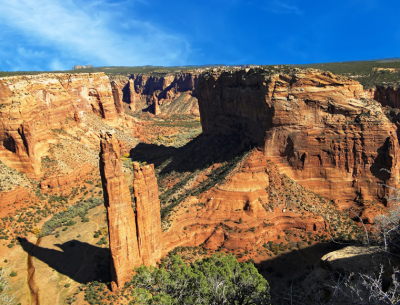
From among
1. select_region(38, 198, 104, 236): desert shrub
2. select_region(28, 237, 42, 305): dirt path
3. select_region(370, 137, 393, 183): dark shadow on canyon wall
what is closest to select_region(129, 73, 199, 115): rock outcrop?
select_region(38, 198, 104, 236): desert shrub

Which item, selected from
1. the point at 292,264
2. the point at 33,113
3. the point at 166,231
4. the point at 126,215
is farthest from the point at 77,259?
the point at 33,113

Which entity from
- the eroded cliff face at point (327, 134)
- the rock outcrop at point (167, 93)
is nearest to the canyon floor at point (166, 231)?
the eroded cliff face at point (327, 134)

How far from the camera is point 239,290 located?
18984 millimetres

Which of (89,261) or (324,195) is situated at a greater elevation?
(324,195)

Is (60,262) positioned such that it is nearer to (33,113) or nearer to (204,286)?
(204,286)

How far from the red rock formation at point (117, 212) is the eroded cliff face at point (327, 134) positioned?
66.5 feet

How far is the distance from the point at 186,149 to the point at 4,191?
32977mm

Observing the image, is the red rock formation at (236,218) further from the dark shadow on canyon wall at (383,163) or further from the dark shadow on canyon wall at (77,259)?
the dark shadow on canyon wall at (383,163)

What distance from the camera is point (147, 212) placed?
28766mm

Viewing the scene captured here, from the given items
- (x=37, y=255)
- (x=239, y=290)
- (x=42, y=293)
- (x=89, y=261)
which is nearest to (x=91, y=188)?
(x=37, y=255)

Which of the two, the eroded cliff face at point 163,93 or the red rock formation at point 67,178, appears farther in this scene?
the eroded cliff face at point 163,93

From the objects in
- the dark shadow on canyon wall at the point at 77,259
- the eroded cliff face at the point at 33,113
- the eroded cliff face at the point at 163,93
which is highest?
the eroded cliff face at the point at 163,93

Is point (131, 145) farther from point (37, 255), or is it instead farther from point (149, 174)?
point (149, 174)

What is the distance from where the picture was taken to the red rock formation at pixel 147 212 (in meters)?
28.1
